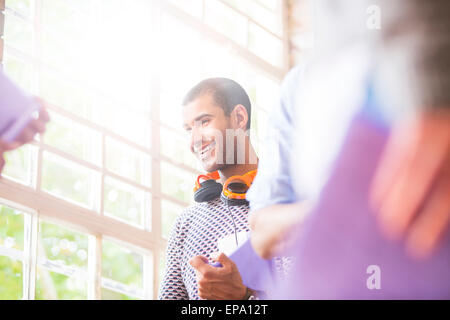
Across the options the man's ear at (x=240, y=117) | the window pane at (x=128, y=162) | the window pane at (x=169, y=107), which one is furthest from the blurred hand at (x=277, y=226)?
the window pane at (x=169, y=107)

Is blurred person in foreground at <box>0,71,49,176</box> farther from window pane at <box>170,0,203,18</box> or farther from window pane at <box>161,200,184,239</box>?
window pane at <box>170,0,203,18</box>

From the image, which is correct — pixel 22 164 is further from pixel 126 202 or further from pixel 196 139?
pixel 196 139

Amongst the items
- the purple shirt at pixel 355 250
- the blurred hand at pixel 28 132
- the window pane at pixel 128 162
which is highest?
the window pane at pixel 128 162

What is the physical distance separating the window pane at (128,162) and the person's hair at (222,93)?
1.34 metres

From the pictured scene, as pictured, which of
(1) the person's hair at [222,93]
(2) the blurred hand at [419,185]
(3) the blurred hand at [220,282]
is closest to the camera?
(2) the blurred hand at [419,185]

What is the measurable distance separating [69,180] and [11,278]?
2.05 feet

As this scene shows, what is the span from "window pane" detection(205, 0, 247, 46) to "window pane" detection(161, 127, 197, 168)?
2.55 feet

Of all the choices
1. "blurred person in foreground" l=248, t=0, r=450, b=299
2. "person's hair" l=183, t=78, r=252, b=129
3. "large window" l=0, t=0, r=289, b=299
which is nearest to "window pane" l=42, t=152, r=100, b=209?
"large window" l=0, t=0, r=289, b=299

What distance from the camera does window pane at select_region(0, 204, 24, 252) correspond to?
2.41 meters

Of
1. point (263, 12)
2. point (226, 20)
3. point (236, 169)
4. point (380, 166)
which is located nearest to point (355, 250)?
point (380, 166)

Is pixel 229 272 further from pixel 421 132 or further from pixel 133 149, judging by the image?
pixel 133 149

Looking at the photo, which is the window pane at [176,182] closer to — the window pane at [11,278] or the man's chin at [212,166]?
the window pane at [11,278]

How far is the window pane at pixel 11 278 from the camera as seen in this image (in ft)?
7.62
